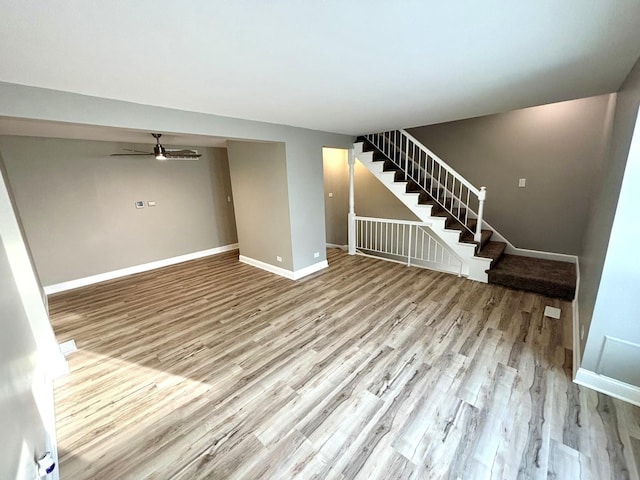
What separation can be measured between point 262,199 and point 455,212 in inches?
143

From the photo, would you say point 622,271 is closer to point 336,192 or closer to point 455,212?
point 455,212

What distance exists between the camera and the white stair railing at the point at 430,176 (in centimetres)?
469

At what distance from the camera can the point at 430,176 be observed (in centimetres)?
493

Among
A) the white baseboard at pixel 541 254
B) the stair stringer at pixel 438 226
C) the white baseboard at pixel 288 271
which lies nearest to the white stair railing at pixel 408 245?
the stair stringer at pixel 438 226

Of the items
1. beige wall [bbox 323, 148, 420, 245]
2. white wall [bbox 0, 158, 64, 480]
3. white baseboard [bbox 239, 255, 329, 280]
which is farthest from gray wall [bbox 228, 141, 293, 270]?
white wall [bbox 0, 158, 64, 480]

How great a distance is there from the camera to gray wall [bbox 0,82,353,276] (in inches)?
73.8

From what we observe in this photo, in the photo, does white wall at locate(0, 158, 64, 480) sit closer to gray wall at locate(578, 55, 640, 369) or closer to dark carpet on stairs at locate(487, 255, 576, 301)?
gray wall at locate(578, 55, 640, 369)

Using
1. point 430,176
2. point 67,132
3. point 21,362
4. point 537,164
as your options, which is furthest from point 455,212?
point 67,132

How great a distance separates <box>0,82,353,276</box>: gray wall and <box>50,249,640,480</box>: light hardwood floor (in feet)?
4.53

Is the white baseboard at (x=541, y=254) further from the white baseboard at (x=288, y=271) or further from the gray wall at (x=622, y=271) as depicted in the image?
the white baseboard at (x=288, y=271)

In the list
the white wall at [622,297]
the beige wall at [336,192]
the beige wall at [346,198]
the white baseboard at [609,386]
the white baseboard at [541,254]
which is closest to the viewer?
the white wall at [622,297]

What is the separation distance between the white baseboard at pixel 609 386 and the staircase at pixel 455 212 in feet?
5.67

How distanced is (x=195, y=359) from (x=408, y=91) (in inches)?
128

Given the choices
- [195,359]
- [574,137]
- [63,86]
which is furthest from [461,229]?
[63,86]
